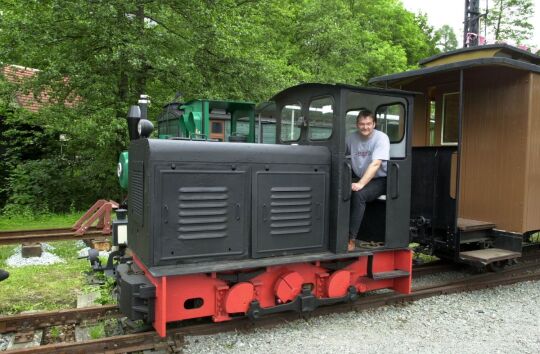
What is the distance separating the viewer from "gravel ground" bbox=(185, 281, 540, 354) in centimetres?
413

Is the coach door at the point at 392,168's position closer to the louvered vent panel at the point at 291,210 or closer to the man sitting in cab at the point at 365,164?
the man sitting in cab at the point at 365,164

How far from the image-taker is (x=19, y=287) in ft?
18.5

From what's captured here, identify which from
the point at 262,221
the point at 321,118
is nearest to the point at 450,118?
the point at 321,118

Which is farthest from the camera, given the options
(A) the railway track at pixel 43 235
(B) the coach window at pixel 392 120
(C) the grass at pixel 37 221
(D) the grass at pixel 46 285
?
(C) the grass at pixel 37 221

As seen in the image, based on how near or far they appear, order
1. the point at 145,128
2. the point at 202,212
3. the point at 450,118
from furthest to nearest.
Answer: the point at 450,118 → the point at 145,128 → the point at 202,212

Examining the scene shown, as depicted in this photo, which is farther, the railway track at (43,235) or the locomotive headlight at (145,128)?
the railway track at (43,235)

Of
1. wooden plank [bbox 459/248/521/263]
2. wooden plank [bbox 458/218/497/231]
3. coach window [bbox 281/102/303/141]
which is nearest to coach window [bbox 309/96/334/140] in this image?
coach window [bbox 281/102/303/141]

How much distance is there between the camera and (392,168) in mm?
4906

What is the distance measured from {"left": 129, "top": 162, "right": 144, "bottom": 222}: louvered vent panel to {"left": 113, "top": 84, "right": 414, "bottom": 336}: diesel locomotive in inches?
0.7

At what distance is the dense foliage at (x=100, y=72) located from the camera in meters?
10.3

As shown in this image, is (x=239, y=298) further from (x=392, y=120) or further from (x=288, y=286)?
(x=392, y=120)

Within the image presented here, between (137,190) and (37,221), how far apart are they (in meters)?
8.67

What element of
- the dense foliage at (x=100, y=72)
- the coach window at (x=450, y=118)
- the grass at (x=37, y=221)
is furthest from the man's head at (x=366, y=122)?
the grass at (x=37, y=221)

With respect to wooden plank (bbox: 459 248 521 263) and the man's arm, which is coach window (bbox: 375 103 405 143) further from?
wooden plank (bbox: 459 248 521 263)
